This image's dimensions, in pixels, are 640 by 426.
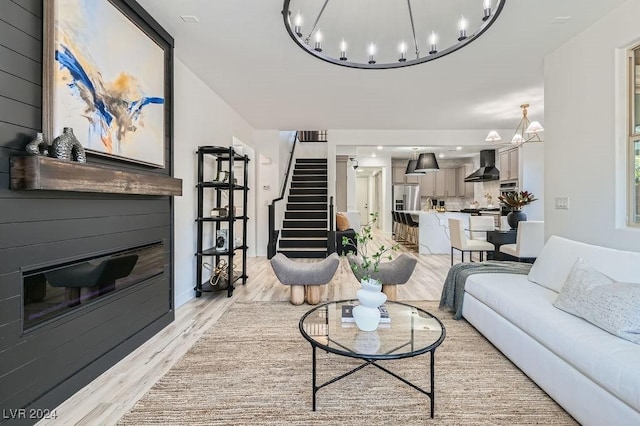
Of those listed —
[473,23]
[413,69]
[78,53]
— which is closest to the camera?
[78,53]

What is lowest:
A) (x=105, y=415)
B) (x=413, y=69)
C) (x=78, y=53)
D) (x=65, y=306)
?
(x=105, y=415)

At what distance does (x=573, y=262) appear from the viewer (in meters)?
2.54

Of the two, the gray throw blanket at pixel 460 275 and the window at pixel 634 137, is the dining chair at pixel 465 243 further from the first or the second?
the window at pixel 634 137

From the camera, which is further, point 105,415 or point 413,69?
point 413,69

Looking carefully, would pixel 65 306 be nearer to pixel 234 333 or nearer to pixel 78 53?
pixel 234 333

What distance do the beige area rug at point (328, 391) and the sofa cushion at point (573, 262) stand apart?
0.80 metres

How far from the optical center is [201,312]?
133 inches

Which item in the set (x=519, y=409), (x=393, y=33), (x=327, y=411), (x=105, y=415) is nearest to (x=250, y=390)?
(x=327, y=411)

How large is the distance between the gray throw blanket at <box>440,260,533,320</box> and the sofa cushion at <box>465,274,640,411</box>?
0.34 meters

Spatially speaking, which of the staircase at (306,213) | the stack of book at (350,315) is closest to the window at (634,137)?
the stack of book at (350,315)

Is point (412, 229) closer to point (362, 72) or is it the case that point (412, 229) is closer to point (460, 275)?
point (460, 275)

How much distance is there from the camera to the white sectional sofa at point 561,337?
4.81 feet

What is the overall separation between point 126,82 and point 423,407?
3.04 meters

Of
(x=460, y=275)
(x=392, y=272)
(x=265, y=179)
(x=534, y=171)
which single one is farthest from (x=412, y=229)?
(x=460, y=275)
